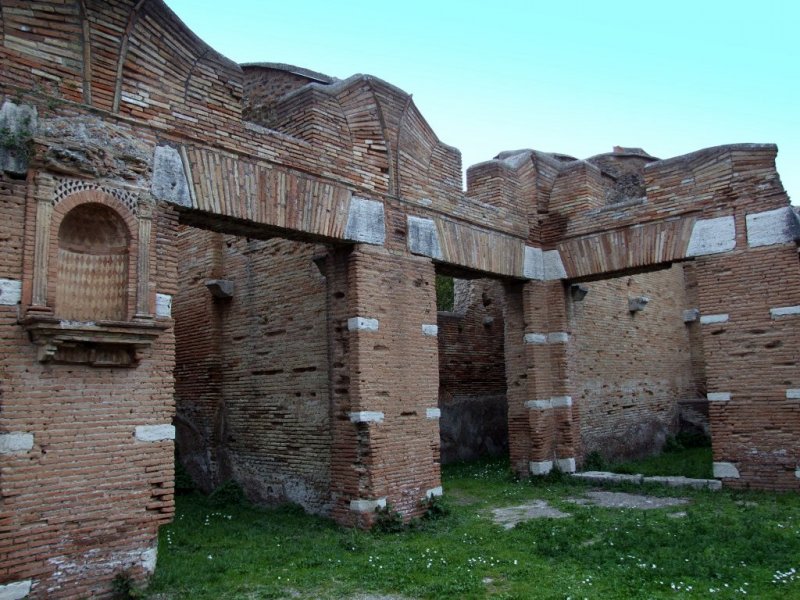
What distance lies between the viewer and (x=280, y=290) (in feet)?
30.2

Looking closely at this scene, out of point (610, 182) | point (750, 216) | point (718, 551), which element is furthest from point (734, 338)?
point (610, 182)

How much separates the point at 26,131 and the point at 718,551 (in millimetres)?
6898

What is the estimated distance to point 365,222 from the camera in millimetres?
7957

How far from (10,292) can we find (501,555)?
482 centimetres

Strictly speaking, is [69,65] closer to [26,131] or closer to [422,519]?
[26,131]

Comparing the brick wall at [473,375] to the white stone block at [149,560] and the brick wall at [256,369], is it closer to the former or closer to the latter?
the brick wall at [256,369]

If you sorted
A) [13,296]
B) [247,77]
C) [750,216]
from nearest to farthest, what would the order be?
[13,296]
[750,216]
[247,77]

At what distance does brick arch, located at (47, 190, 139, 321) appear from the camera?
5332 millimetres

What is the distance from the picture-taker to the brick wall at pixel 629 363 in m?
11.9

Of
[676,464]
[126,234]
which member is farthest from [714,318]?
[126,234]

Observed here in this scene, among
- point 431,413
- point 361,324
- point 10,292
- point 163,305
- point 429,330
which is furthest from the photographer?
point 429,330

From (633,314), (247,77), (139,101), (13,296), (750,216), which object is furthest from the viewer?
(633,314)

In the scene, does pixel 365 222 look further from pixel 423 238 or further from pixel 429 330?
pixel 429 330

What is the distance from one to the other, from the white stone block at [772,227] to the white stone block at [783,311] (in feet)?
2.88
